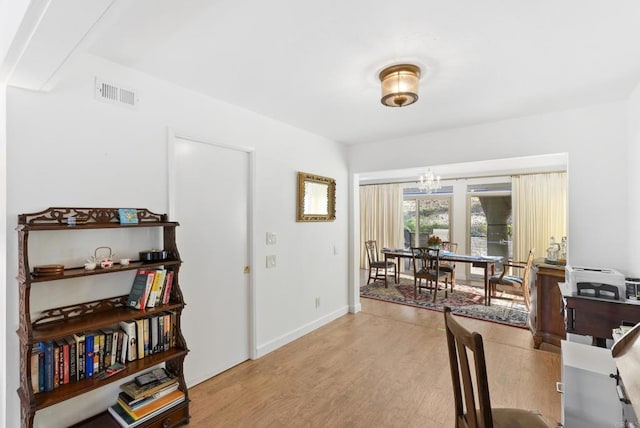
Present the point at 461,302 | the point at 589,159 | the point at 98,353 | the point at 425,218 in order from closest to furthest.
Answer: the point at 98,353 → the point at 589,159 → the point at 461,302 → the point at 425,218

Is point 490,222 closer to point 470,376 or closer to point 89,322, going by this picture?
point 470,376

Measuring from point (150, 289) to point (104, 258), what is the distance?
35cm

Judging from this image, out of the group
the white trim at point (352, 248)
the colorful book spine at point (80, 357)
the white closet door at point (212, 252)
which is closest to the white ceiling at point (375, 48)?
the white closet door at point (212, 252)

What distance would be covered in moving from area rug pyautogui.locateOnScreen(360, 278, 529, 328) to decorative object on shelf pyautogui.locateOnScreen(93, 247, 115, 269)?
13.8 feet

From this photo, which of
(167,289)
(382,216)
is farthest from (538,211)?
(167,289)

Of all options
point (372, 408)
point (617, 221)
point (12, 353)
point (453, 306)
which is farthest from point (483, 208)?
point (12, 353)

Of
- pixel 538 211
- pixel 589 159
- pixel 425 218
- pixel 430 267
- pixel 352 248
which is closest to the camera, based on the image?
pixel 589 159

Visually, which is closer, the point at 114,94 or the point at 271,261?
the point at 114,94

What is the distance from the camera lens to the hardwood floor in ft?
7.27

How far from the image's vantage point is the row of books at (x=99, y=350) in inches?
65.6

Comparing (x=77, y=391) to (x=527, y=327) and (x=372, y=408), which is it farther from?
(x=527, y=327)

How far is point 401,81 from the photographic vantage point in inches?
82.0

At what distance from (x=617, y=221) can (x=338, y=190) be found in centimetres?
292

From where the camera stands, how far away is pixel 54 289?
5.97 ft
